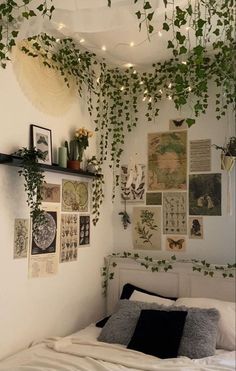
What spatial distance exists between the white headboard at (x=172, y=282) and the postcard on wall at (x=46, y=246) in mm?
778

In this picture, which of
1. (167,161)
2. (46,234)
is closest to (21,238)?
(46,234)

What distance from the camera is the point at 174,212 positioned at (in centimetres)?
343

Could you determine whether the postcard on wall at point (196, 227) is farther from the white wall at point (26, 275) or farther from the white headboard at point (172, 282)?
the white wall at point (26, 275)

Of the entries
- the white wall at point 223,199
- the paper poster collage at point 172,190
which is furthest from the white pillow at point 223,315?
the paper poster collage at point 172,190

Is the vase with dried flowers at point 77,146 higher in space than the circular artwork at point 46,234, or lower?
higher

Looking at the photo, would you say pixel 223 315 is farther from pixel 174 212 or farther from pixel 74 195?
pixel 74 195

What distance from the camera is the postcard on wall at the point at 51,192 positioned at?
9.34 ft

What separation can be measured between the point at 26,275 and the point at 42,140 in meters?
0.95

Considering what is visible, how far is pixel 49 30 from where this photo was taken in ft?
9.02

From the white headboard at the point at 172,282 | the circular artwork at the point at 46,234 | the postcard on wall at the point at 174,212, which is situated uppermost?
the postcard on wall at the point at 174,212

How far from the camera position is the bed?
2367 mm

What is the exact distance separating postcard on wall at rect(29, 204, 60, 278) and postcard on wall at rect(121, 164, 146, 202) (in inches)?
34.7

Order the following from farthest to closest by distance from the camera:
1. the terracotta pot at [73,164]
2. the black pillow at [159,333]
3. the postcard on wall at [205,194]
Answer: the postcard on wall at [205,194] < the terracotta pot at [73,164] < the black pillow at [159,333]

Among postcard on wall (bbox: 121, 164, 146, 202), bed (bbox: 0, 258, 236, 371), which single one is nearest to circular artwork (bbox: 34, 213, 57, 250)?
bed (bbox: 0, 258, 236, 371)
